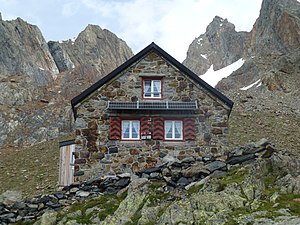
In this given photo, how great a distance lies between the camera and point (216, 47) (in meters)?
161

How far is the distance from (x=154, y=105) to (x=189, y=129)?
209 centimetres

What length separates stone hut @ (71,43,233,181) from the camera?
73.2ft

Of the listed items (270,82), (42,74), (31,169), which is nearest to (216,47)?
(42,74)

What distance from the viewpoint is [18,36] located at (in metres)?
97.1

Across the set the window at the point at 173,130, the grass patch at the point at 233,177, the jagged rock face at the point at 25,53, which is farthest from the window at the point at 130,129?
the jagged rock face at the point at 25,53

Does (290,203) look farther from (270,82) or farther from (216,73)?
(216,73)

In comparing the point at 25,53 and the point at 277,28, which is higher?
the point at 277,28

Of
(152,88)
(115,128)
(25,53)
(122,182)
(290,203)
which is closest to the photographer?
(290,203)

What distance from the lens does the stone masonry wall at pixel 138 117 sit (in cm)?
2219

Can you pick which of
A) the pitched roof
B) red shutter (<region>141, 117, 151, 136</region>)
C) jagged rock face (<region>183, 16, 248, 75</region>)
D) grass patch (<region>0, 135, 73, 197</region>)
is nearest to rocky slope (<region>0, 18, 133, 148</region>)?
grass patch (<region>0, 135, 73, 197</region>)

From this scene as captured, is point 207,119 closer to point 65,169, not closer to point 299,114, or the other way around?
point 65,169

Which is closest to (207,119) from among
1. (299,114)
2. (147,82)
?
(147,82)

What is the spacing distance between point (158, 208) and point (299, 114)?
42671mm

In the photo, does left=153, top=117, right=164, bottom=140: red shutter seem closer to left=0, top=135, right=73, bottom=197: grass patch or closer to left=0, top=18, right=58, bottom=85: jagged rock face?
left=0, top=135, right=73, bottom=197: grass patch
